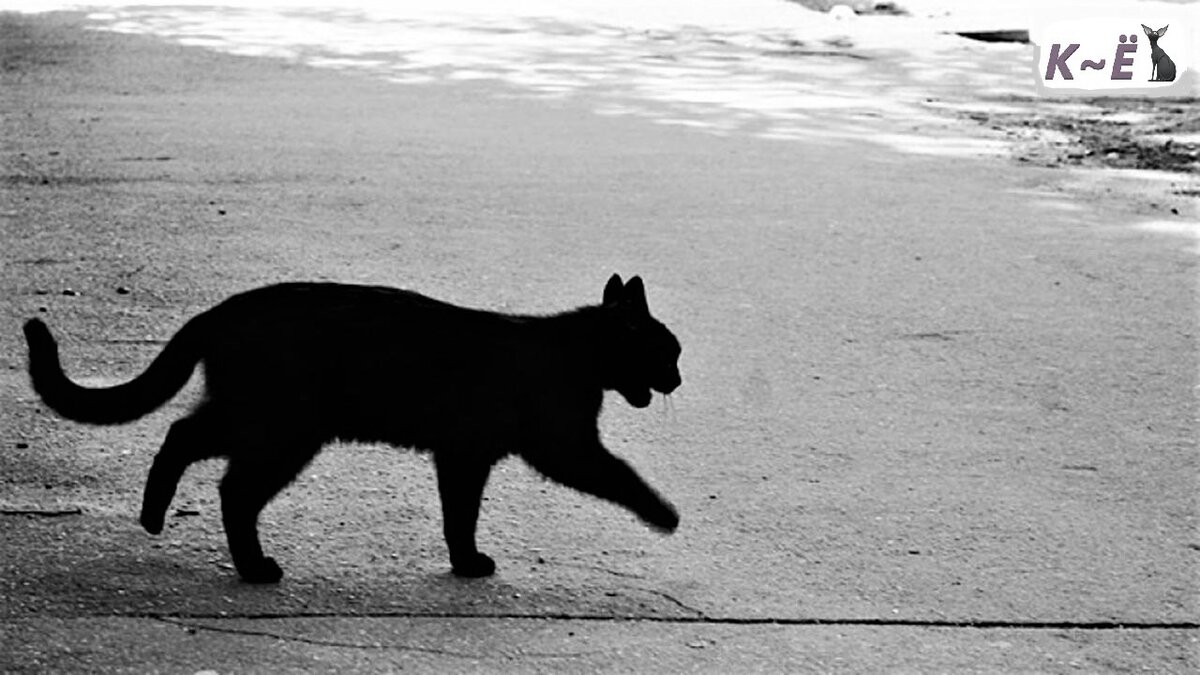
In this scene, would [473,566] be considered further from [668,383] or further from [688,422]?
[688,422]

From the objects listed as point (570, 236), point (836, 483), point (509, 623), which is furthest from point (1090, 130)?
point (509, 623)

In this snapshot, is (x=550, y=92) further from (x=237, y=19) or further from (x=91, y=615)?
(x=91, y=615)

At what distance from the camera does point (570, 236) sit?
7777mm

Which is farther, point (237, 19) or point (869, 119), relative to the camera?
point (237, 19)

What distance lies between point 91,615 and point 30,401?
66.3 inches

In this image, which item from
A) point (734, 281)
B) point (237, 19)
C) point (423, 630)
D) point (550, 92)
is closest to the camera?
point (423, 630)

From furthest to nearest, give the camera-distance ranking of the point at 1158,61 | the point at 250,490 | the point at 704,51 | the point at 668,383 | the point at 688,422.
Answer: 1. the point at 704,51
2. the point at 1158,61
3. the point at 688,422
4. the point at 668,383
5. the point at 250,490

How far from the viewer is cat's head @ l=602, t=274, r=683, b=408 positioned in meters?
3.81

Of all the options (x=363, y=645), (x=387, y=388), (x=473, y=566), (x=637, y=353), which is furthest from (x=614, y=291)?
(x=363, y=645)

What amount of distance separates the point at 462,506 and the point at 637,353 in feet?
1.64

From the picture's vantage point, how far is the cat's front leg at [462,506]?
3795mm

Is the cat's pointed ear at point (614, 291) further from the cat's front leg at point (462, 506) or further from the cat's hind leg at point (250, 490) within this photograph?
the cat's hind leg at point (250, 490)

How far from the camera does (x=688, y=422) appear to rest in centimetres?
529

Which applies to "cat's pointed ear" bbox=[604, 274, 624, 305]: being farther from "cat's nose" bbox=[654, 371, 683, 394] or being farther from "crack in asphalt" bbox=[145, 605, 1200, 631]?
"crack in asphalt" bbox=[145, 605, 1200, 631]
